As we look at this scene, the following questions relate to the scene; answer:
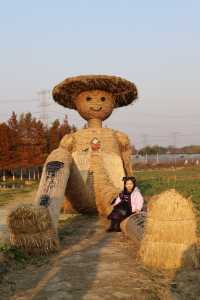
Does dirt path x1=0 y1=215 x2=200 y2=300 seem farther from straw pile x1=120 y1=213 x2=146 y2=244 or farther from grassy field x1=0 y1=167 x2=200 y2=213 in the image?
grassy field x1=0 y1=167 x2=200 y2=213

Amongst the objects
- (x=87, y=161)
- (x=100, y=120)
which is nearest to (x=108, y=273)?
(x=87, y=161)

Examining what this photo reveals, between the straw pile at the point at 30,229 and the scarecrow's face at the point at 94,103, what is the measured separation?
218 inches

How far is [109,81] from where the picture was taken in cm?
1118

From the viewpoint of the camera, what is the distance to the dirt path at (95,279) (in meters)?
4.48

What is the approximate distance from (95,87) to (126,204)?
4.08 m

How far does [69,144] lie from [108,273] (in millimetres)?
6231

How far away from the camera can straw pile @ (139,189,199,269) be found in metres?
5.45

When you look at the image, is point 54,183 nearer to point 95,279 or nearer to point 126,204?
point 126,204

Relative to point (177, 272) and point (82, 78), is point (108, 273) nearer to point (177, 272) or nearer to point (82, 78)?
point (177, 272)

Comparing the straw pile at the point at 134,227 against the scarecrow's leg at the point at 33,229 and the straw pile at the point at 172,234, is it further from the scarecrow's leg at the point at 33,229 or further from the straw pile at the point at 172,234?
the scarecrow's leg at the point at 33,229

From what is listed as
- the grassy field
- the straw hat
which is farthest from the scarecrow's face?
the grassy field

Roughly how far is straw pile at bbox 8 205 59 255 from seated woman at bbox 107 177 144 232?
2073 mm

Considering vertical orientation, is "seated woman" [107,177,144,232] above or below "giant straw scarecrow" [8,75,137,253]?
below

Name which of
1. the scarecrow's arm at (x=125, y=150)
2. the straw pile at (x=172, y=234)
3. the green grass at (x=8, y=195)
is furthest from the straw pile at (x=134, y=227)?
the green grass at (x=8, y=195)
